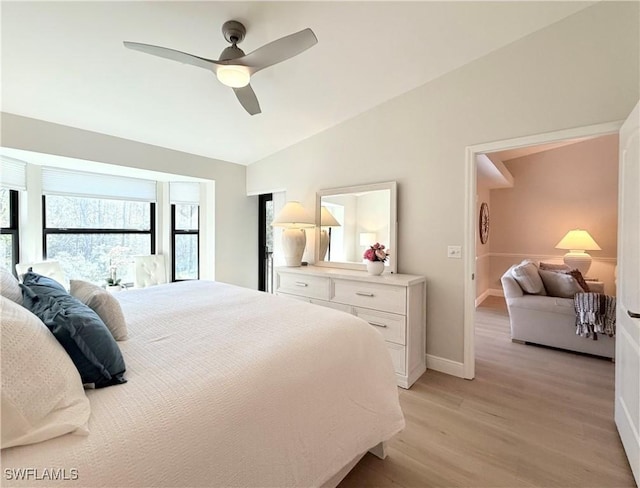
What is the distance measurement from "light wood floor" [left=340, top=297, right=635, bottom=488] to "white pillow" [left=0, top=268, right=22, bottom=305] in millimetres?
1706

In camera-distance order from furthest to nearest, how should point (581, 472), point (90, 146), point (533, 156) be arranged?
point (533, 156), point (90, 146), point (581, 472)

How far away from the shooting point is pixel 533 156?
221 inches

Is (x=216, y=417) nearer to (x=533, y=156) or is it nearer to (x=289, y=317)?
(x=289, y=317)

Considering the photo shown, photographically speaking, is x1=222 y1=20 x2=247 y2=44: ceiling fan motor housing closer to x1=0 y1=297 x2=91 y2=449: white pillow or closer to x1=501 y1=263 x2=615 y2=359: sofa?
x1=0 y1=297 x2=91 y2=449: white pillow

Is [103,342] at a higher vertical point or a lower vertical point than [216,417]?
higher

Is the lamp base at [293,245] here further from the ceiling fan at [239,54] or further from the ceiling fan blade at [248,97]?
the ceiling fan at [239,54]

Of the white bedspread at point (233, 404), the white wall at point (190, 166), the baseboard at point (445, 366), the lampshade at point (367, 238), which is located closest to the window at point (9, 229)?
the white wall at point (190, 166)

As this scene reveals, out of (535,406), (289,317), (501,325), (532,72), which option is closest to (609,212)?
(501,325)

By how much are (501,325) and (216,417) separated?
4335 mm

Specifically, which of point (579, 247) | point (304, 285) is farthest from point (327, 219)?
point (579, 247)

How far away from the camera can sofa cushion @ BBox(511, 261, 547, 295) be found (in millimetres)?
3439

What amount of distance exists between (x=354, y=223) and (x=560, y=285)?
249cm

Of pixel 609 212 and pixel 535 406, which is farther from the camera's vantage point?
pixel 609 212

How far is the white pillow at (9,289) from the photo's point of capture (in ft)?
3.68
